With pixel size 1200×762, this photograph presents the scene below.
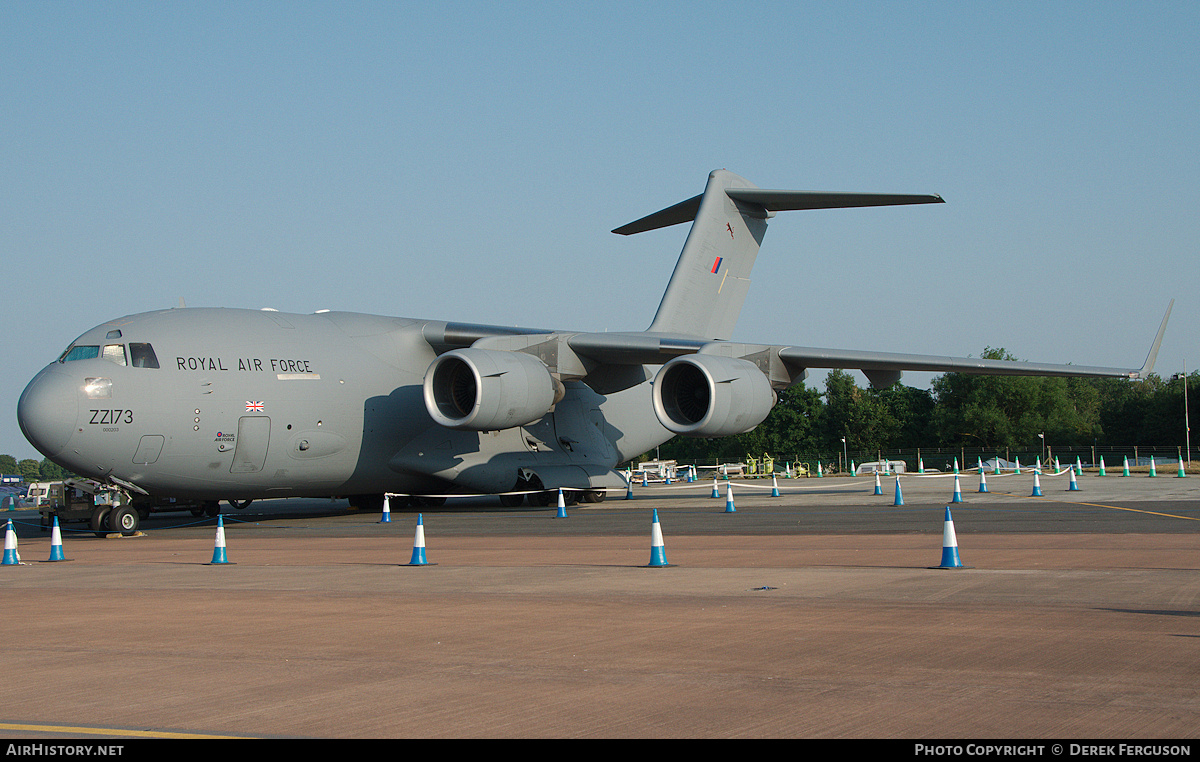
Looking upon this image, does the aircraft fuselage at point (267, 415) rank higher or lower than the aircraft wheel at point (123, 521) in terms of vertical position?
higher

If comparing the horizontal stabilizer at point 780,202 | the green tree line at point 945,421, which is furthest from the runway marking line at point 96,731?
the green tree line at point 945,421

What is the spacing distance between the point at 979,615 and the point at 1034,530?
7355mm

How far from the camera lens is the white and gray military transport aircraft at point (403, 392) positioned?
17.9 metres

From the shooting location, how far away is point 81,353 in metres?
18.0

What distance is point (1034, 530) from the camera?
1402 centimetres

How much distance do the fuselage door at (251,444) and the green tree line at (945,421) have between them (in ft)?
195

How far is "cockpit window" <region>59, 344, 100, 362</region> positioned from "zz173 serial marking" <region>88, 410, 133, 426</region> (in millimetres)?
1070

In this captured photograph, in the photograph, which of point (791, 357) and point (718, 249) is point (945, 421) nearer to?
point (718, 249)

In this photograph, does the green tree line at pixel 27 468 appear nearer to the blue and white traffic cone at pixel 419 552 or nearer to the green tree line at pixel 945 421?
the green tree line at pixel 945 421

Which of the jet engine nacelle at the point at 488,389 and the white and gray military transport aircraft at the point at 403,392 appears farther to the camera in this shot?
the jet engine nacelle at the point at 488,389

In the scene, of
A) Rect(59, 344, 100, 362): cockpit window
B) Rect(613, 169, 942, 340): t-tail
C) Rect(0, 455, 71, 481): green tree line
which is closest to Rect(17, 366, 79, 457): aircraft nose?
Rect(59, 344, 100, 362): cockpit window

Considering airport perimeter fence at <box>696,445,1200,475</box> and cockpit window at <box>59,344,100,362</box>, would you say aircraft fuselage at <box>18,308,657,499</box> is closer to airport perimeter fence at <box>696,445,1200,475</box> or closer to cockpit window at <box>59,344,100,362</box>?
cockpit window at <box>59,344,100,362</box>
